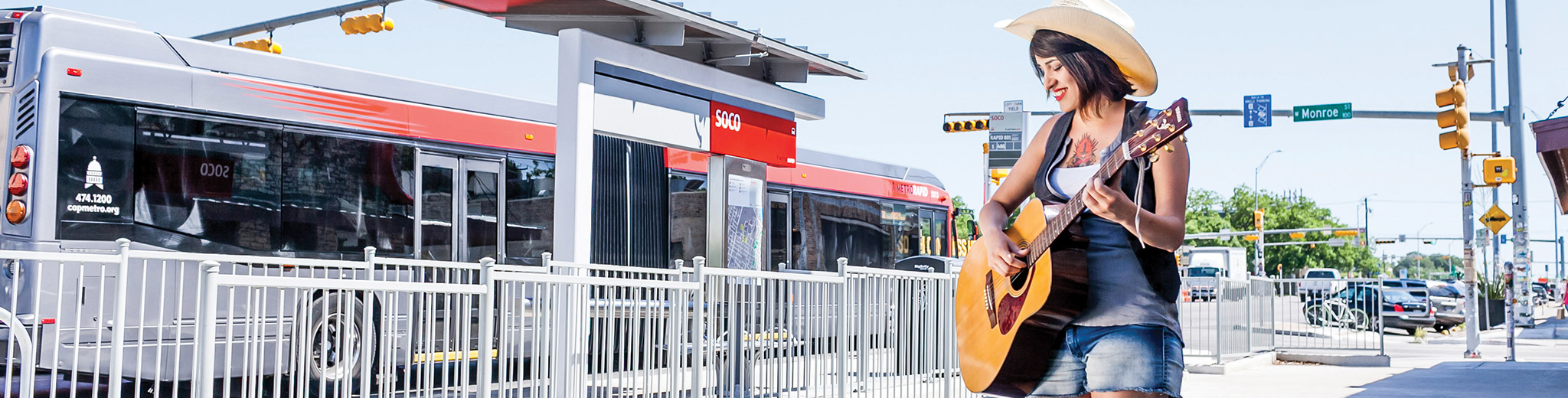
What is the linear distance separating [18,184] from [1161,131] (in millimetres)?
8442

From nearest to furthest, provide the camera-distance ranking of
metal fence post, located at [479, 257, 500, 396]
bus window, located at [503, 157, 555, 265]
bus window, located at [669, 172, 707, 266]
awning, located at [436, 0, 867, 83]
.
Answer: metal fence post, located at [479, 257, 500, 396], awning, located at [436, 0, 867, 83], bus window, located at [503, 157, 555, 265], bus window, located at [669, 172, 707, 266]

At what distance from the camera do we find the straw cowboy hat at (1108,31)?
14.4 ft

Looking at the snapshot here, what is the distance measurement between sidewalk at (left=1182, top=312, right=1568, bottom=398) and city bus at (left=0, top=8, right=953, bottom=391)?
5.22m

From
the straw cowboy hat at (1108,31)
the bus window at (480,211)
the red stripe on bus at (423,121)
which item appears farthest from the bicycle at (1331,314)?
the straw cowboy hat at (1108,31)

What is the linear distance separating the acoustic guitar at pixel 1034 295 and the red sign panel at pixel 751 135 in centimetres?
526

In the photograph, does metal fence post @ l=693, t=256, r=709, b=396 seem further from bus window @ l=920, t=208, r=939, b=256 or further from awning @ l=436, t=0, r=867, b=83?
bus window @ l=920, t=208, r=939, b=256

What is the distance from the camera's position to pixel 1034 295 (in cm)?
428

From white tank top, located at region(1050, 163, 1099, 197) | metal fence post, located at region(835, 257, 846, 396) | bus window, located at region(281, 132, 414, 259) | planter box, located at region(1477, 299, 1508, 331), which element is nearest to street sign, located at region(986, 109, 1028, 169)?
bus window, located at region(281, 132, 414, 259)

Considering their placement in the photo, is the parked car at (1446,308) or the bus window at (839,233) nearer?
the bus window at (839,233)

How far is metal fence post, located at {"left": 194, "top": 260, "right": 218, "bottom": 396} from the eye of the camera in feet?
12.6

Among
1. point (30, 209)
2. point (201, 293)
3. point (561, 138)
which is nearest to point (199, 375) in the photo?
point (201, 293)

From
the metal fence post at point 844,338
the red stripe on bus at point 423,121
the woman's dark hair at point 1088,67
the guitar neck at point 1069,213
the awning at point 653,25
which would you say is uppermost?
the awning at point 653,25

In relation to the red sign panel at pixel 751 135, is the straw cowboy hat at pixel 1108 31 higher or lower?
lower

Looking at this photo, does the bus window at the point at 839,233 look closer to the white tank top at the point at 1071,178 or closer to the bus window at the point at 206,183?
the bus window at the point at 206,183
